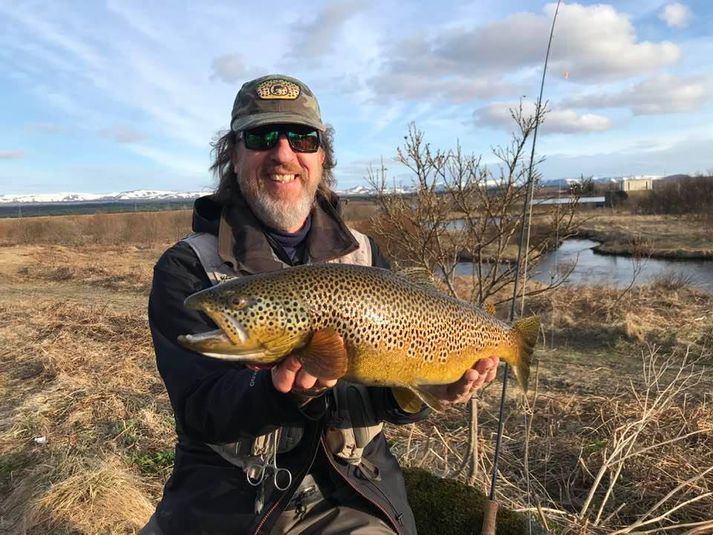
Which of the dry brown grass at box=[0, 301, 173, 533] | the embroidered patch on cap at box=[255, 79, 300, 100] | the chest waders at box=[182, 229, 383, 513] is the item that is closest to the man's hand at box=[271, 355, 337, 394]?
the chest waders at box=[182, 229, 383, 513]

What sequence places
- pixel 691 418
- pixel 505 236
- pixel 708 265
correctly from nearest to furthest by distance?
pixel 691 418, pixel 505 236, pixel 708 265

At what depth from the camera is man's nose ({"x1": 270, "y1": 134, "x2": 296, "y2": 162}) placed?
3.30 meters

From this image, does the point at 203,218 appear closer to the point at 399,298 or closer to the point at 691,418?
the point at 399,298

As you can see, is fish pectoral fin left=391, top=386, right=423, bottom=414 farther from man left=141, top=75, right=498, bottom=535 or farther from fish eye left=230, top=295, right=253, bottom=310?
fish eye left=230, top=295, right=253, bottom=310

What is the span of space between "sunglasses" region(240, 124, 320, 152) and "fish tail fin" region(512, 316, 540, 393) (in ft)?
5.63

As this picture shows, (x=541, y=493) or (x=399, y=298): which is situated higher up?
(x=399, y=298)

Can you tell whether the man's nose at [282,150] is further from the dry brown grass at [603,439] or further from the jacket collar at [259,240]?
the dry brown grass at [603,439]

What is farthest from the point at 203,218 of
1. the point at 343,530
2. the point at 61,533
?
the point at 61,533

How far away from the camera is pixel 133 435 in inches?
241

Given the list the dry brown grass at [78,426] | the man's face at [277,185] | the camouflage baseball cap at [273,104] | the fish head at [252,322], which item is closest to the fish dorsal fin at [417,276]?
→ the fish head at [252,322]

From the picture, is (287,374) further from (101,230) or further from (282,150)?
(101,230)

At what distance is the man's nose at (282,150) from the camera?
3305mm

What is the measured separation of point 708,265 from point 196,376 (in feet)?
103

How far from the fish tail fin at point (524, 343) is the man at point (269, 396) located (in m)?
0.28
